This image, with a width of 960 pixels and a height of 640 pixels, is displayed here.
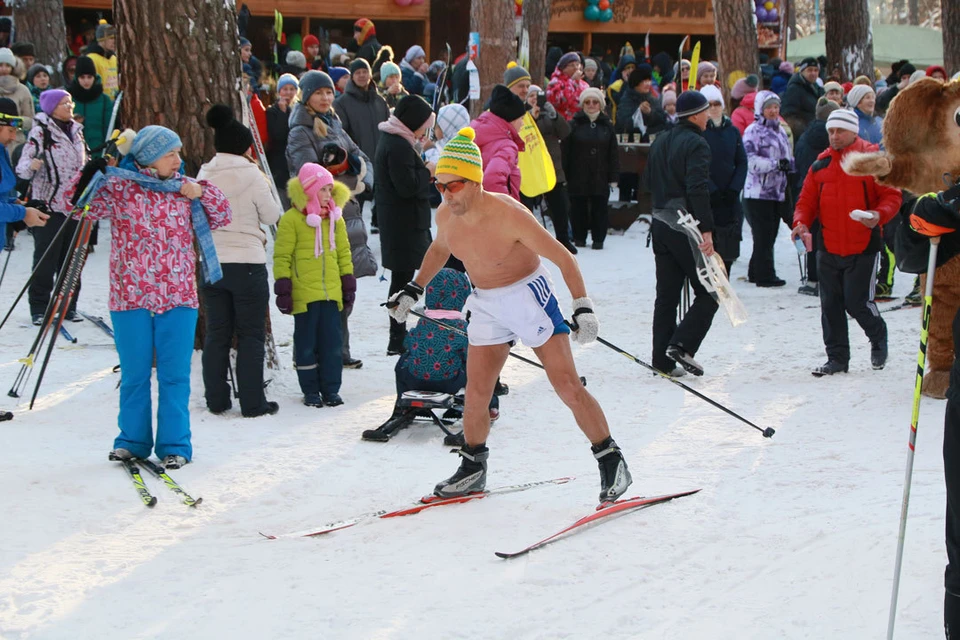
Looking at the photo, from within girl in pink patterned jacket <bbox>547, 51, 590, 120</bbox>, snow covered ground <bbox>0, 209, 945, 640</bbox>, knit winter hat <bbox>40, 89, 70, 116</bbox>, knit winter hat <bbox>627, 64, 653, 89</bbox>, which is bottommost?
snow covered ground <bbox>0, 209, 945, 640</bbox>

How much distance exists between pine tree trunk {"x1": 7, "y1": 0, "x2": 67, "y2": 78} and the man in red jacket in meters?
11.5

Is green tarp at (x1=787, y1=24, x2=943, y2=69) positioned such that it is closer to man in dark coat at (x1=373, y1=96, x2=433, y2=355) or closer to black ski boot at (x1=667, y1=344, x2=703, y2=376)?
black ski boot at (x1=667, y1=344, x2=703, y2=376)

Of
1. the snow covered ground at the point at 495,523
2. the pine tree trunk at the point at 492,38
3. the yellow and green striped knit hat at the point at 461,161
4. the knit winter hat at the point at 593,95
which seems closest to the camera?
the snow covered ground at the point at 495,523

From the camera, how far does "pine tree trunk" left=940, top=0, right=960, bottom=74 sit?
16.9m

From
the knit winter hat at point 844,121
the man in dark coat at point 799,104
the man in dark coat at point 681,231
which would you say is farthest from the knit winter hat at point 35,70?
the knit winter hat at point 844,121

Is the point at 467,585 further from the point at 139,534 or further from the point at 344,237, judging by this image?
the point at 344,237

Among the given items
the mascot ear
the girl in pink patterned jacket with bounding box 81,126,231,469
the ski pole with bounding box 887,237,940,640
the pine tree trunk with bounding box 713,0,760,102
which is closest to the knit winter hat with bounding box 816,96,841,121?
the pine tree trunk with bounding box 713,0,760,102

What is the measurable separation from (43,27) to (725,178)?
10153 millimetres

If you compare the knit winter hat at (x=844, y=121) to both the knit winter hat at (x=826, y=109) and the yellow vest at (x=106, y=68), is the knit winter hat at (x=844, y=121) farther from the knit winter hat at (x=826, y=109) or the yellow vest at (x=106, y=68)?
the yellow vest at (x=106, y=68)

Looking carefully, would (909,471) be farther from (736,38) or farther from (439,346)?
(736,38)

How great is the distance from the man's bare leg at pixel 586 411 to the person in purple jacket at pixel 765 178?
691 cm

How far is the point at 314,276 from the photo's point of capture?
7.66 m

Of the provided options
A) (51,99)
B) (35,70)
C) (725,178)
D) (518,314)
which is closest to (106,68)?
(35,70)

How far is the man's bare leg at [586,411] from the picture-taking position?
18.1 feet
